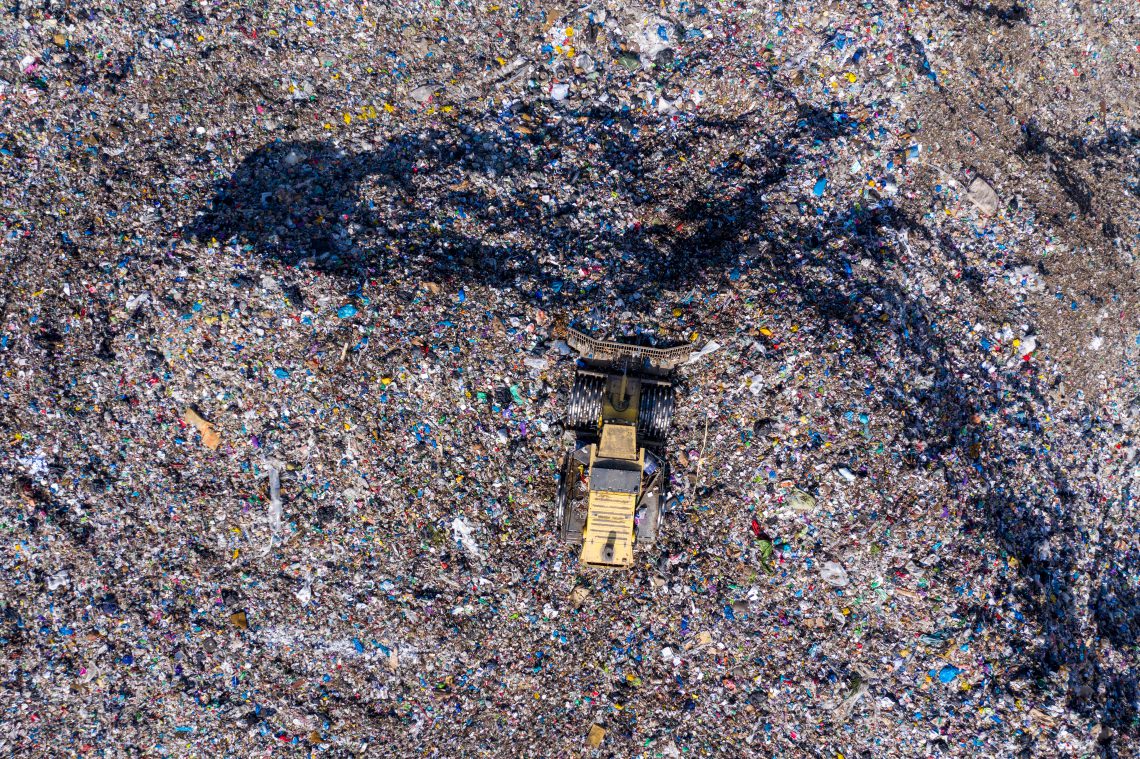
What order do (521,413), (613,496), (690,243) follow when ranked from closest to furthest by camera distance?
(613,496), (521,413), (690,243)

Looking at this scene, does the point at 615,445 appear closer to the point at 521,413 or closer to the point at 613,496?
the point at 613,496

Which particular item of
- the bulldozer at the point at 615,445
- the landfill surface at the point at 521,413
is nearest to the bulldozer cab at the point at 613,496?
the bulldozer at the point at 615,445

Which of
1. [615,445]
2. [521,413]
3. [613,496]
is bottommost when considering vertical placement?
[613,496]

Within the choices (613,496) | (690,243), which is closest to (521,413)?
(613,496)

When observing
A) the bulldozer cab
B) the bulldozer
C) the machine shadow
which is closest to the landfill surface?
the machine shadow

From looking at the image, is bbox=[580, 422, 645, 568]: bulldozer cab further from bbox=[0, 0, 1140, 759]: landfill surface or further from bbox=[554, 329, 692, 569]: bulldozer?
bbox=[0, 0, 1140, 759]: landfill surface

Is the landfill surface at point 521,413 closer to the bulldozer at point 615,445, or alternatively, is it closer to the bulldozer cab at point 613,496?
the bulldozer at point 615,445

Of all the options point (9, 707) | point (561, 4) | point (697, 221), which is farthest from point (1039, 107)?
point (9, 707)

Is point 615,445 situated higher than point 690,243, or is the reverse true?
point 690,243
